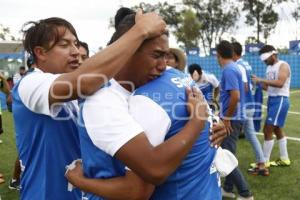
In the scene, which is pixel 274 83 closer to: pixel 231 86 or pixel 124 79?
pixel 231 86

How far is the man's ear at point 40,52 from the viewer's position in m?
2.26

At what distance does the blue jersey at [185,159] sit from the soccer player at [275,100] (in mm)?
5303

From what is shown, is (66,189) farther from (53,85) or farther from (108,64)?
(108,64)

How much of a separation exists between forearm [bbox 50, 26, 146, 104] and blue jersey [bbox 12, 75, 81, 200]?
0.54 meters

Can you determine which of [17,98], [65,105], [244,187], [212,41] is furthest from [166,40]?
[212,41]

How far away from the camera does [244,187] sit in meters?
5.05

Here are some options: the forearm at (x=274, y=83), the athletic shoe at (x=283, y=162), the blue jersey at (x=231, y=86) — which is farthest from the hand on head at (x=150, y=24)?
the athletic shoe at (x=283, y=162)

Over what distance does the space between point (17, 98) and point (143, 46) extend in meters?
0.88

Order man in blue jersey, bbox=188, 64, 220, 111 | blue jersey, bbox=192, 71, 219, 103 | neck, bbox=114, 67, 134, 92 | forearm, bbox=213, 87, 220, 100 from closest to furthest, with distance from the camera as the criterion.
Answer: neck, bbox=114, 67, 134, 92 → man in blue jersey, bbox=188, 64, 220, 111 → blue jersey, bbox=192, 71, 219, 103 → forearm, bbox=213, 87, 220, 100

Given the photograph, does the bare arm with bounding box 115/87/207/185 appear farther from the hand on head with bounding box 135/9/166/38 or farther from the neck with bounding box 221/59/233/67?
the neck with bounding box 221/59/233/67

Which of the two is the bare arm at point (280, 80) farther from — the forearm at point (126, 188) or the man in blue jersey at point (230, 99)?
the forearm at point (126, 188)

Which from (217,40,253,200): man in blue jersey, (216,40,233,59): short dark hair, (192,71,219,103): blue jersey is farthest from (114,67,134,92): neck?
(192,71,219,103): blue jersey

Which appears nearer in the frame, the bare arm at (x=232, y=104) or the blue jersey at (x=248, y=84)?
the bare arm at (x=232, y=104)

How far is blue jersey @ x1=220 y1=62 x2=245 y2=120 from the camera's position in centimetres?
561
